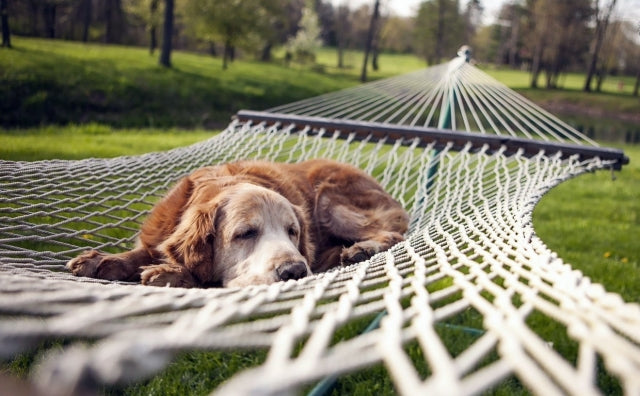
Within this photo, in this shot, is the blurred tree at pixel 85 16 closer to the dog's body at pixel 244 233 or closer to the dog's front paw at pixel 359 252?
the dog's body at pixel 244 233

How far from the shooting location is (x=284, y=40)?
43.3 metres

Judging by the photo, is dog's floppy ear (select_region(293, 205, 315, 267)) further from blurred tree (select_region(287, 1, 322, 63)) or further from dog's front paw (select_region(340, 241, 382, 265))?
blurred tree (select_region(287, 1, 322, 63))

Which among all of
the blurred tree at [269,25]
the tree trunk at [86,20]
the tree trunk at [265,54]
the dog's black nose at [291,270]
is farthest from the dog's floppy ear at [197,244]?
the tree trunk at [265,54]

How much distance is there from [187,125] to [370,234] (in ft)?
33.8

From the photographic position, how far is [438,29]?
3722 cm

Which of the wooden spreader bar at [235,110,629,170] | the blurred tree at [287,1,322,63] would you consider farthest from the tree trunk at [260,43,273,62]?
the wooden spreader bar at [235,110,629,170]

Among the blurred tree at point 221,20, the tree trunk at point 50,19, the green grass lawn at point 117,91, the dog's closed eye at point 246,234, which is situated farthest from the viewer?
the blurred tree at point 221,20

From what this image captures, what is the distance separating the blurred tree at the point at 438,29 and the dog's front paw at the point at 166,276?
35.8 meters

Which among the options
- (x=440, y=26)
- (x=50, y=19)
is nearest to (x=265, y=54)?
(x=440, y=26)

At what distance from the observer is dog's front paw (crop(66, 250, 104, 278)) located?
2.24m

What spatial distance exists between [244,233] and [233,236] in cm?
5

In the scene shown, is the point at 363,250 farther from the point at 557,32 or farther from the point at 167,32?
A: the point at 557,32

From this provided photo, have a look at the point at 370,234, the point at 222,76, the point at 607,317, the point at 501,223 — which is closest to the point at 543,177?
the point at 370,234

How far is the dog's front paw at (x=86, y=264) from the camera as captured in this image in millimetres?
2240
